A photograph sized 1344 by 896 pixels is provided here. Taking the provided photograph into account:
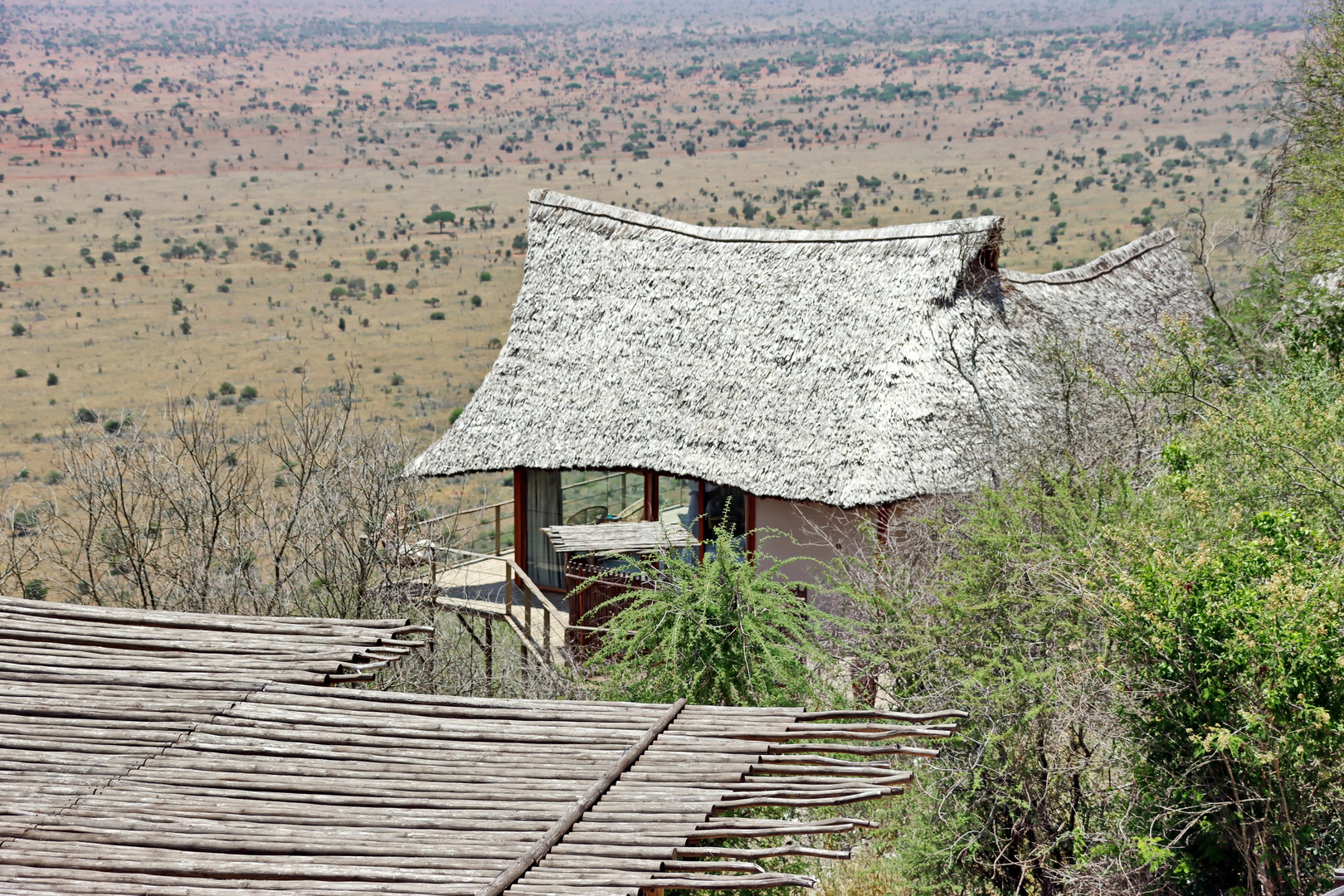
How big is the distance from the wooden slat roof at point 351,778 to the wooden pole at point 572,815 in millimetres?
12

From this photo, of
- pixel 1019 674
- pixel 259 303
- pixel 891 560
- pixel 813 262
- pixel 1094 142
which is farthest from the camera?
pixel 1094 142

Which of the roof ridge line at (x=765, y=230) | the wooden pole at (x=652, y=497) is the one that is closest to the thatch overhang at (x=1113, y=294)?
the roof ridge line at (x=765, y=230)

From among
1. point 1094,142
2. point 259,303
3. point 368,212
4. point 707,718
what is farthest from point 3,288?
point 1094,142

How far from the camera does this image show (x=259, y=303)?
171 feet

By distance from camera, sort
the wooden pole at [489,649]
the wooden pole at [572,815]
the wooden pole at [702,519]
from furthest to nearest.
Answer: the wooden pole at [489,649] < the wooden pole at [702,519] < the wooden pole at [572,815]

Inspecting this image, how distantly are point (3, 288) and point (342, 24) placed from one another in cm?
13880

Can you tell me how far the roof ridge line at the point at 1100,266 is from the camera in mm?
16141

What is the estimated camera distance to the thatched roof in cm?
1389

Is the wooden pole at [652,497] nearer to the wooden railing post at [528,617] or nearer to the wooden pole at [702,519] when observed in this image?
the wooden pole at [702,519]

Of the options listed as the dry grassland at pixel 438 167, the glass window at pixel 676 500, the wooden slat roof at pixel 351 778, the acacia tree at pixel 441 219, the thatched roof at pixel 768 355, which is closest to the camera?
the wooden slat roof at pixel 351 778

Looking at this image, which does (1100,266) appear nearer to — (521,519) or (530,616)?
(521,519)

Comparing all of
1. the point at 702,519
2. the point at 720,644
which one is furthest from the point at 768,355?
the point at 720,644

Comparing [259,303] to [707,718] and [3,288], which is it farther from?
[707,718]

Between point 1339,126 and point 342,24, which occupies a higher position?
point 342,24
